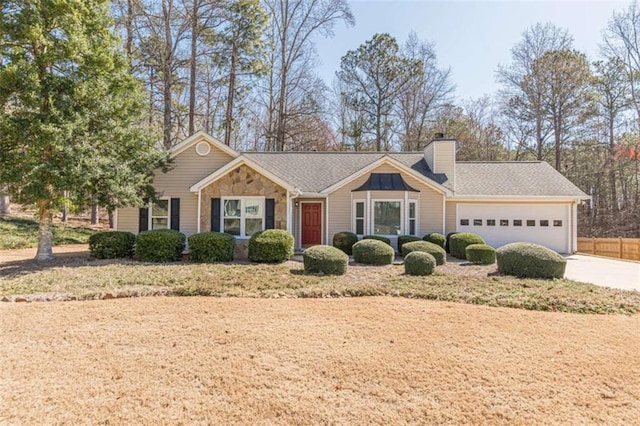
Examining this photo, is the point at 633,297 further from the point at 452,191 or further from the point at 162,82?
the point at 162,82

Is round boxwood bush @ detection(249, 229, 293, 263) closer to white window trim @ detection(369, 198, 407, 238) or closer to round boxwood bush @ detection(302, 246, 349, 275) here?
round boxwood bush @ detection(302, 246, 349, 275)

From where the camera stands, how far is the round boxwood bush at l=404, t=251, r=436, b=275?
9352 millimetres

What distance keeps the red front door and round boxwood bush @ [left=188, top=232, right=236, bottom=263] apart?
4.63m

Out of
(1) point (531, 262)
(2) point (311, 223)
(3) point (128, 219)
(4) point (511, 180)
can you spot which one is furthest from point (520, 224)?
(3) point (128, 219)

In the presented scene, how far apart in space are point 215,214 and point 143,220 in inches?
135

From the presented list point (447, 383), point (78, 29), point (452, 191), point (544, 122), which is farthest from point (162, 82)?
point (544, 122)

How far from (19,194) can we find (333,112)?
22.4 metres

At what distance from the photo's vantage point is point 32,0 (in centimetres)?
1024

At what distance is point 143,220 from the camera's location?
46.4ft

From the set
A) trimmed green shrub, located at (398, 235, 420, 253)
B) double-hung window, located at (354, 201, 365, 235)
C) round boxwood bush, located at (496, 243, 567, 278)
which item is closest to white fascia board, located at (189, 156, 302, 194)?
double-hung window, located at (354, 201, 365, 235)

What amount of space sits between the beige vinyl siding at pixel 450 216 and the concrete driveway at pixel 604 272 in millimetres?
4562

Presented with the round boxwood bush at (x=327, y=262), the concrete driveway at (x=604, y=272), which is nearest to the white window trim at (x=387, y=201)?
the round boxwood bush at (x=327, y=262)

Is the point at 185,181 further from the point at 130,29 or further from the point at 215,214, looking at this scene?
the point at 130,29

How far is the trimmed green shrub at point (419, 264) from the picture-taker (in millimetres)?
9352
